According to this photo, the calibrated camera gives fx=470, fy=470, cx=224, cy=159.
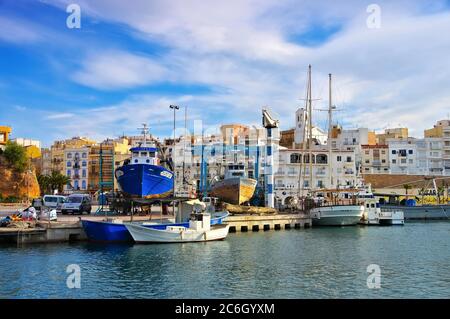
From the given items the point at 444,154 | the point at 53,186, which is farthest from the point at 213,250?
the point at 444,154

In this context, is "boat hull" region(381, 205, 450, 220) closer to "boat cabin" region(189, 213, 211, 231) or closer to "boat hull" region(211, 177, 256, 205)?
"boat hull" region(211, 177, 256, 205)

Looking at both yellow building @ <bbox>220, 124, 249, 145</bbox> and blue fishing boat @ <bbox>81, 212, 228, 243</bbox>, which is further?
yellow building @ <bbox>220, 124, 249, 145</bbox>

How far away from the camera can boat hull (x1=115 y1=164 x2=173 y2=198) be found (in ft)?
159

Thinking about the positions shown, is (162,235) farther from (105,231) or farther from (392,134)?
(392,134)

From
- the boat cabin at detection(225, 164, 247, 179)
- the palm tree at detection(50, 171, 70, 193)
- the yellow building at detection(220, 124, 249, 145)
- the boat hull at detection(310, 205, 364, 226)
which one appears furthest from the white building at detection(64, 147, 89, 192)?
the boat hull at detection(310, 205, 364, 226)

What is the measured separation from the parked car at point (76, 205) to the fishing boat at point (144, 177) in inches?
168

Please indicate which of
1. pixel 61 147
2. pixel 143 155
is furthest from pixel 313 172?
pixel 61 147

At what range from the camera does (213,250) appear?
3397 cm

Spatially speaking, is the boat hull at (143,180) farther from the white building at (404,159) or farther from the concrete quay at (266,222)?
the white building at (404,159)

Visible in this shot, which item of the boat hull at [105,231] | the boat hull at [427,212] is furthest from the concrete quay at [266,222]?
the boat hull at [427,212]

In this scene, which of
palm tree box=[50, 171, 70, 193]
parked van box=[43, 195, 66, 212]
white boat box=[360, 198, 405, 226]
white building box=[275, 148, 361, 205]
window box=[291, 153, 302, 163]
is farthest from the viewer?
palm tree box=[50, 171, 70, 193]

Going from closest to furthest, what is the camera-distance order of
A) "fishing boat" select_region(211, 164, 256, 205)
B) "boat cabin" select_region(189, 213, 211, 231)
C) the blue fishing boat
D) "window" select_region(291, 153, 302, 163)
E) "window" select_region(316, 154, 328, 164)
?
the blue fishing boat → "boat cabin" select_region(189, 213, 211, 231) → "fishing boat" select_region(211, 164, 256, 205) → "window" select_region(291, 153, 302, 163) → "window" select_region(316, 154, 328, 164)
